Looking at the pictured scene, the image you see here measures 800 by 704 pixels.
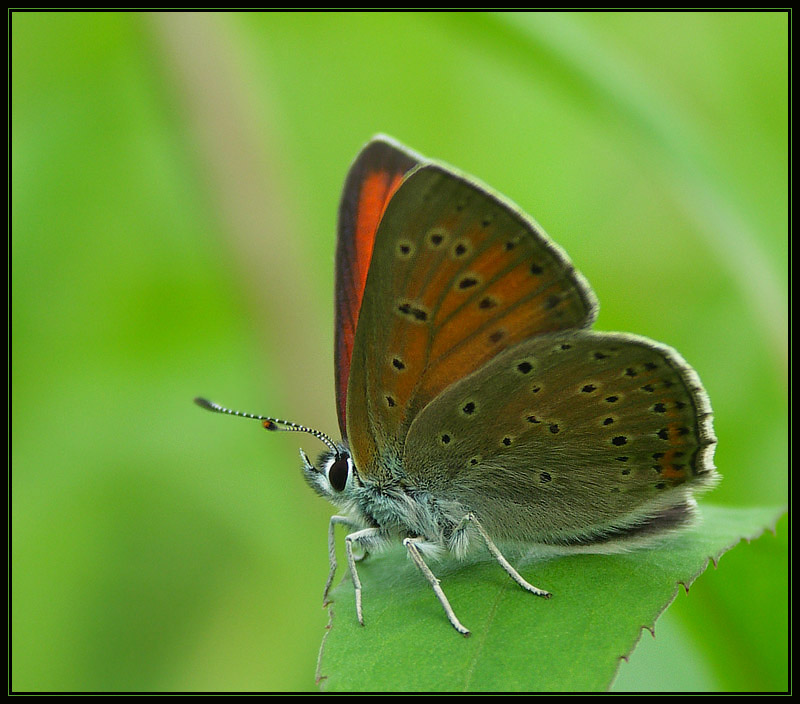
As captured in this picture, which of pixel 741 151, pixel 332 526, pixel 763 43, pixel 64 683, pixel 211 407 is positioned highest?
pixel 763 43

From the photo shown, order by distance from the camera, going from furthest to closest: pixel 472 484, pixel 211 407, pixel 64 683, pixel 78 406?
pixel 78 406 < pixel 64 683 < pixel 211 407 < pixel 472 484

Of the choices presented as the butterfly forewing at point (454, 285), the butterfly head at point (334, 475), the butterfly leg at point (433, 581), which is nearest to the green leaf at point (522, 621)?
the butterfly leg at point (433, 581)

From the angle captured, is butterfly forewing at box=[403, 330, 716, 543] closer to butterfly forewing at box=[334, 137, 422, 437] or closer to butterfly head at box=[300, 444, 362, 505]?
butterfly head at box=[300, 444, 362, 505]

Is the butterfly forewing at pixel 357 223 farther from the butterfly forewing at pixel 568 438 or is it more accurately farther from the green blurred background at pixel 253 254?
the green blurred background at pixel 253 254

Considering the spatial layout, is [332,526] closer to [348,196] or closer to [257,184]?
[348,196]

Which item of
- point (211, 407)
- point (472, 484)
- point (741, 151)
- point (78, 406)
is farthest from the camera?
point (741, 151)

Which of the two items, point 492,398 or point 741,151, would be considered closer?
point 492,398

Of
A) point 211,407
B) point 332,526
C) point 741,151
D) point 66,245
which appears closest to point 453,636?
point 332,526

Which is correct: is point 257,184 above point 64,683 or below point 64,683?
above
